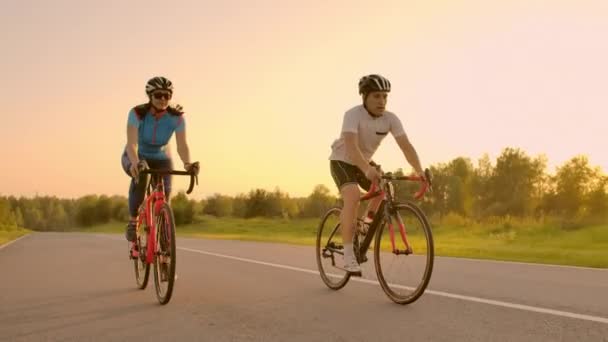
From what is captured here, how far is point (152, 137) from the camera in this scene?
7.43 metres

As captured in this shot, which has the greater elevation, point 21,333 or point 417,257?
point 417,257

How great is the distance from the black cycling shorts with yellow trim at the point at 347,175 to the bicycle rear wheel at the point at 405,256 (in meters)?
0.67

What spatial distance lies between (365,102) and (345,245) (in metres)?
1.63

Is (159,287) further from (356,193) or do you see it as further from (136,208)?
(356,193)

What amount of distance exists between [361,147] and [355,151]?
1.39 feet

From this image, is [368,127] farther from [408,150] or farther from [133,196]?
[133,196]

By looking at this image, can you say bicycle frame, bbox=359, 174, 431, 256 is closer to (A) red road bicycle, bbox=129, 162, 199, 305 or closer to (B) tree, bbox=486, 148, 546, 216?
(A) red road bicycle, bbox=129, 162, 199, 305

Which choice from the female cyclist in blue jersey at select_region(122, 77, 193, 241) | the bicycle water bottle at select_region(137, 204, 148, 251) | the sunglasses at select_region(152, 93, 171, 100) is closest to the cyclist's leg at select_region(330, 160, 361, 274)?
the female cyclist in blue jersey at select_region(122, 77, 193, 241)

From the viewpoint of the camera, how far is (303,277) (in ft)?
28.9

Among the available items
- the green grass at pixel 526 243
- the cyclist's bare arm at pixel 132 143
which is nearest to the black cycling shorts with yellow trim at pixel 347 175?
the cyclist's bare arm at pixel 132 143

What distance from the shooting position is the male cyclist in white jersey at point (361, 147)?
257 inches

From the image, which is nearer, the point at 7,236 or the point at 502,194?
the point at 7,236

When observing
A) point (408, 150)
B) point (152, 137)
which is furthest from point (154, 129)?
point (408, 150)

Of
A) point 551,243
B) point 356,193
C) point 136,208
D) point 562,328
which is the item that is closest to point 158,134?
point 136,208
